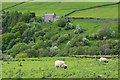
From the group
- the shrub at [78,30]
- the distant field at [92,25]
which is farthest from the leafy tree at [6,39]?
the shrub at [78,30]

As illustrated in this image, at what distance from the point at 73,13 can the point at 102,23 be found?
2931cm

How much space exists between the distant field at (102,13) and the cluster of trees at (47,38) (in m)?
15.8

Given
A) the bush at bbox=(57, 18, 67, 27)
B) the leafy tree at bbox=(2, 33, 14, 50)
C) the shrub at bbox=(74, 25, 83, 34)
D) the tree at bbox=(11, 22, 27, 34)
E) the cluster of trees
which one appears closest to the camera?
the cluster of trees

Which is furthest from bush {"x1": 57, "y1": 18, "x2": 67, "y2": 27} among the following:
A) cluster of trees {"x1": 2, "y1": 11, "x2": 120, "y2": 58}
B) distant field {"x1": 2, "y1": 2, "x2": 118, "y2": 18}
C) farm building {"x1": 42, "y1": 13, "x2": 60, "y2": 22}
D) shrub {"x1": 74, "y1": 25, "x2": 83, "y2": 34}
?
shrub {"x1": 74, "y1": 25, "x2": 83, "y2": 34}

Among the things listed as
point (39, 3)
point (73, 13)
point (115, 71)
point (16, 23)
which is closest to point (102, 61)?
point (115, 71)

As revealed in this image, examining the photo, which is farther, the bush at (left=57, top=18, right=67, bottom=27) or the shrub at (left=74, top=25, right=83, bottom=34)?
the bush at (left=57, top=18, right=67, bottom=27)

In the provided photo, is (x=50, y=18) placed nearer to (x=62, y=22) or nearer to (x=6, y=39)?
(x=62, y=22)

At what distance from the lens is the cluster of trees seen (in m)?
95.7

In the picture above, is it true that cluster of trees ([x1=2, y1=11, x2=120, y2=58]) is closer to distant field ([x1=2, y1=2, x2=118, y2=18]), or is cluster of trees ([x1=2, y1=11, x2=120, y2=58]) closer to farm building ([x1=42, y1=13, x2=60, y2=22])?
farm building ([x1=42, y1=13, x2=60, y2=22])

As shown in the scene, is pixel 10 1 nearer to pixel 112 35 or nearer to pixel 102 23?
pixel 102 23

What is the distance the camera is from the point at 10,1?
623 ft

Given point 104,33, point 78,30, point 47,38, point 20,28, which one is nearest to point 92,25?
point 78,30

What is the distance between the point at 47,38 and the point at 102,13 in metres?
48.1

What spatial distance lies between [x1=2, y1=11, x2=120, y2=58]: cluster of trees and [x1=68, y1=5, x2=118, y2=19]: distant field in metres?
15.8
